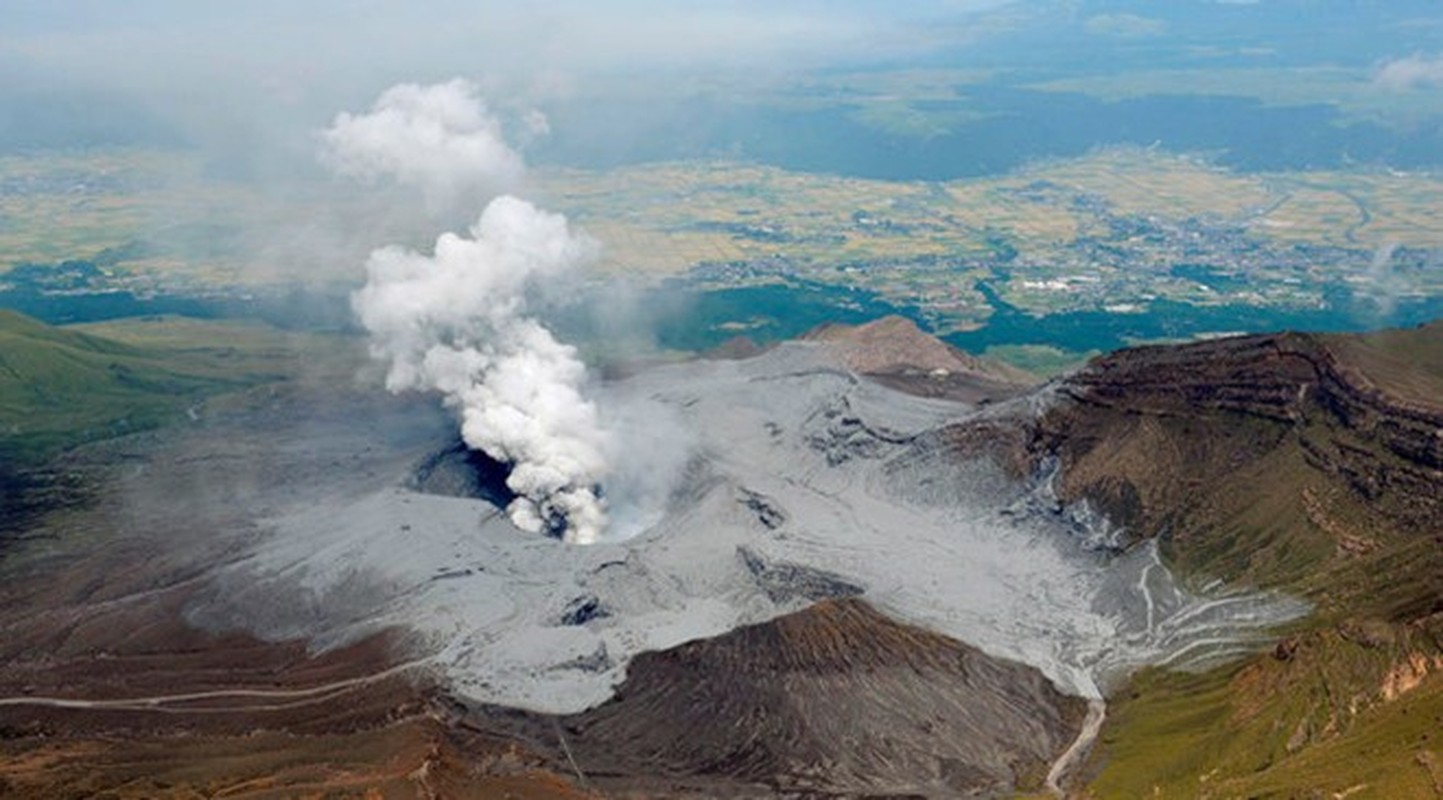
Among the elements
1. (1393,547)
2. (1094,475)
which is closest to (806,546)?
(1094,475)

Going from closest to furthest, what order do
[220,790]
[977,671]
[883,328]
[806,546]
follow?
[220,790]
[977,671]
[806,546]
[883,328]

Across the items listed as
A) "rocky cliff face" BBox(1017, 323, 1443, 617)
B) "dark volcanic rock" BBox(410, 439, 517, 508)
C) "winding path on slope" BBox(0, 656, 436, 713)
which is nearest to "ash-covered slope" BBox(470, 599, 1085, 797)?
"winding path on slope" BBox(0, 656, 436, 713)

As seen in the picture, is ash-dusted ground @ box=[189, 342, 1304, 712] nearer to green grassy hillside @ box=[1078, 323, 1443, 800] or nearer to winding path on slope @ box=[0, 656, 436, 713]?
green grassy hillside @ box=[1078, 323, 1443, 800]

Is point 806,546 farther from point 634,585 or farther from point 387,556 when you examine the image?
point 387,556

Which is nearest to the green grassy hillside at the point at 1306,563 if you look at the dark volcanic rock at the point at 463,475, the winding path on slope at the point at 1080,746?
the winding path on slope at the point at 1080,746

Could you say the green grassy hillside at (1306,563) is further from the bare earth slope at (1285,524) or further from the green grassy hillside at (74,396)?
the green grassy hillside at (74,396)

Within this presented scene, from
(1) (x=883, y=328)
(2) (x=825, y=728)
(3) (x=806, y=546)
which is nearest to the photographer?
(2) (x=825, y=728)
